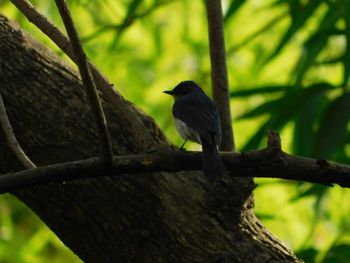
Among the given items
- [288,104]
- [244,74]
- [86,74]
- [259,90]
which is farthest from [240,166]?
[244,74]

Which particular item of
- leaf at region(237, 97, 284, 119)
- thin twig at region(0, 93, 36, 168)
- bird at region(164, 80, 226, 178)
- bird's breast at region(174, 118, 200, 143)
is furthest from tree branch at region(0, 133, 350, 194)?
leaf at region(237, 97, 284, 119)

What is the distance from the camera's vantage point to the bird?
3.46 metres

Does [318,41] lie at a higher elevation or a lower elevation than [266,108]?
higher

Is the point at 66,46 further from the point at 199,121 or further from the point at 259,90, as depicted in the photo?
the point at 259,90

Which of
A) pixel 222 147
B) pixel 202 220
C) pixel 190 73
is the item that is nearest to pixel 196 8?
pixel 190 73

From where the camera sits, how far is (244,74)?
7375 mm

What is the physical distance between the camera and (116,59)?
754cm

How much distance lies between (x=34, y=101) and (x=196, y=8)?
4034 millimetres

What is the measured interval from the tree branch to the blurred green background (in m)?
1.80

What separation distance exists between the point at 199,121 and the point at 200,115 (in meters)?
0.09

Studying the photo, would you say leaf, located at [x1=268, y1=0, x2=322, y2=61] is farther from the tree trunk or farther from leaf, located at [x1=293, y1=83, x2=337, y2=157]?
the tree trunk

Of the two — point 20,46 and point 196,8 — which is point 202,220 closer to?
point 20,46

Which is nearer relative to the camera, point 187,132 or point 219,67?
point 219,67

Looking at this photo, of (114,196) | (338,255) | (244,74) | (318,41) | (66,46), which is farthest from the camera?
(244,74)
